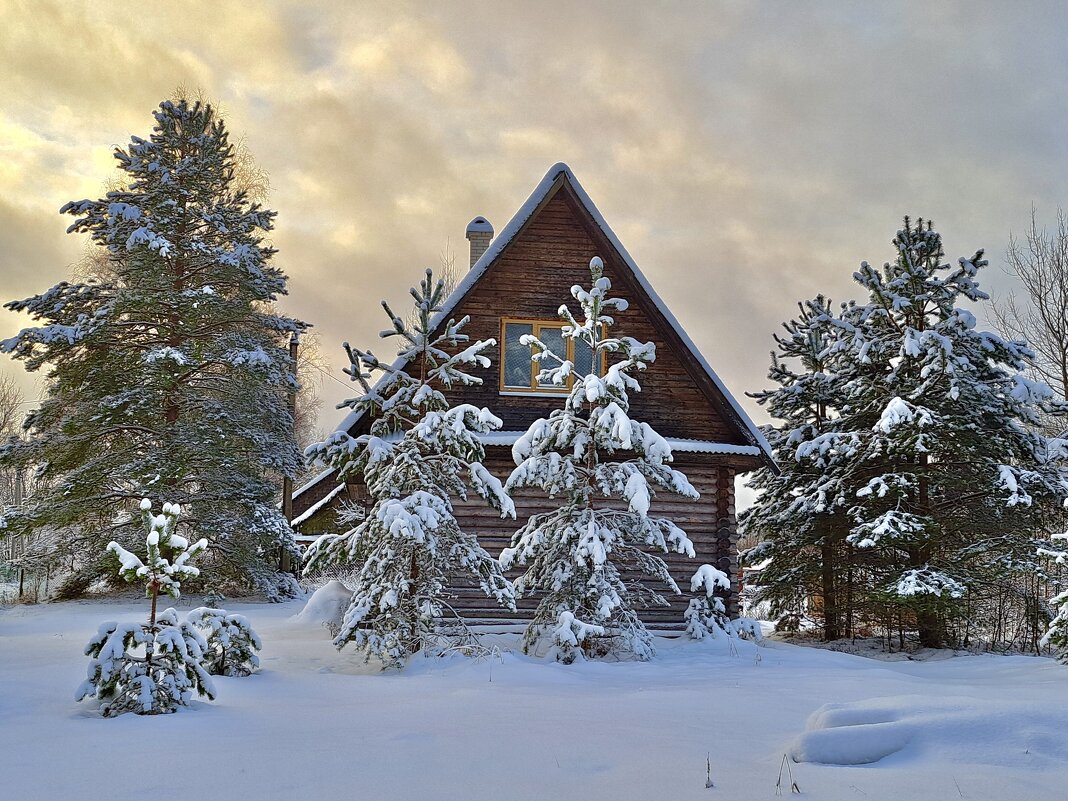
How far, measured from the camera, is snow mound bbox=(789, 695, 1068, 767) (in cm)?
481

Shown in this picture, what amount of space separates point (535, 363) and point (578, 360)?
0.86 m

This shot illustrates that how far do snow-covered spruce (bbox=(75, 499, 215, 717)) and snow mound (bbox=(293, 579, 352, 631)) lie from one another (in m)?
8.08

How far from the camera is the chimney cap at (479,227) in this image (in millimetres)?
17562

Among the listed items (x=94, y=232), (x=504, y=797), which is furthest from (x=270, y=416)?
(x=504, y=797)

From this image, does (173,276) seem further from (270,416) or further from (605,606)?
(605,606)

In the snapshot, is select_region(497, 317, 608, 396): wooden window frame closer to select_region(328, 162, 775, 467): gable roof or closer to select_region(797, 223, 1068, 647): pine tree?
select_region(328, 162, 775, 467): gable roof

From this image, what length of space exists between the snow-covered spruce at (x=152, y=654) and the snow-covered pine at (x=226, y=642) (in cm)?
152

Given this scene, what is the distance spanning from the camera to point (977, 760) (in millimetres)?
4766

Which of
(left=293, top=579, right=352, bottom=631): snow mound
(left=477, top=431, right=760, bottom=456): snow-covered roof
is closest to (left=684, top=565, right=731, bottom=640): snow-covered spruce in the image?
(left=477, top=431, right=760, bottom=456): snow-covered roof

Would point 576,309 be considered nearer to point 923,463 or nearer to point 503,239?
point 503,239

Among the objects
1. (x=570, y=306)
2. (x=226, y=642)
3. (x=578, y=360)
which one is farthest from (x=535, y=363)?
(x=226, y=642)

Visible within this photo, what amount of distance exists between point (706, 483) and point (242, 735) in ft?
35.3

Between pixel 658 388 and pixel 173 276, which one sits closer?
pixel 658 388

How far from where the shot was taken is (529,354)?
14867mm
